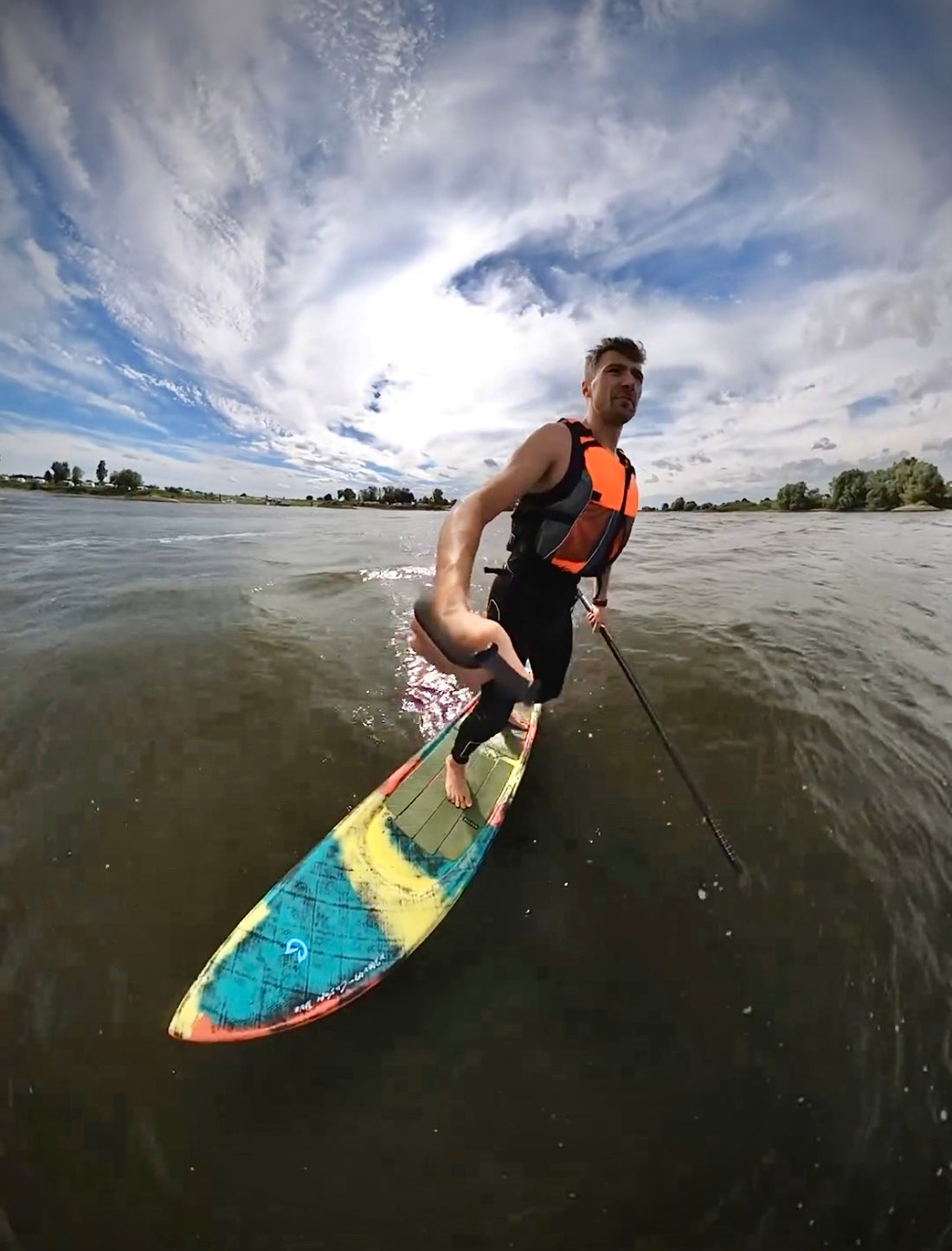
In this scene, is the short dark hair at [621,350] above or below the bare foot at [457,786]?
above

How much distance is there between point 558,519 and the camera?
4109 millimetres

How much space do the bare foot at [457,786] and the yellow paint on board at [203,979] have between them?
6.14 ft

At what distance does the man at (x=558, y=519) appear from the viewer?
369cm

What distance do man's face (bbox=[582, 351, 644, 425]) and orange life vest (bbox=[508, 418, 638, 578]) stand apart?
236mm

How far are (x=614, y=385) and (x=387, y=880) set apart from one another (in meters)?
4.39

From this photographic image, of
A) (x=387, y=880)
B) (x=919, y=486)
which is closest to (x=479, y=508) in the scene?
(x=387, y=880)

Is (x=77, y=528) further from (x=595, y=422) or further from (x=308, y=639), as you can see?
(x=595, y=422)

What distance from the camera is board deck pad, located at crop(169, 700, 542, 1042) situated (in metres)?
2.87

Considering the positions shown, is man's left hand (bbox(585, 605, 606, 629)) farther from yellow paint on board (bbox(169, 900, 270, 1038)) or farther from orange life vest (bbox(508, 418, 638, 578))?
yellow paint on board (bbox(169, 900, 270, 1038))

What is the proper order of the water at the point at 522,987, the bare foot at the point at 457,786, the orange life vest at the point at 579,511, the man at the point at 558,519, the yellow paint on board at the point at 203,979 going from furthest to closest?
the bare foot at the point at 457,786 → the orange life vest at the point at 579,511 → the man at the point at 558,519 → the yellow paint on board at the point at 203,979 → the water at the point at 522,987

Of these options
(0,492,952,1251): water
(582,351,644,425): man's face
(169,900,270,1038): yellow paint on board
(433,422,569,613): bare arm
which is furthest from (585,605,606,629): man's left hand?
(169,900,270,1038): yellow paint on board

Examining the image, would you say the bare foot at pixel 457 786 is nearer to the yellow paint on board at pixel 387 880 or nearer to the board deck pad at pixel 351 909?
the board deck pad at pixel 351 909

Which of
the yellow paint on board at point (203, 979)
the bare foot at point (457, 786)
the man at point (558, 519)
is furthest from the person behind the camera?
the bare foot at point (457, 786)

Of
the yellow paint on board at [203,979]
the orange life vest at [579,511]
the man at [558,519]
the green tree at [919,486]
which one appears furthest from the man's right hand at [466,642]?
the green tree at [919,486]
